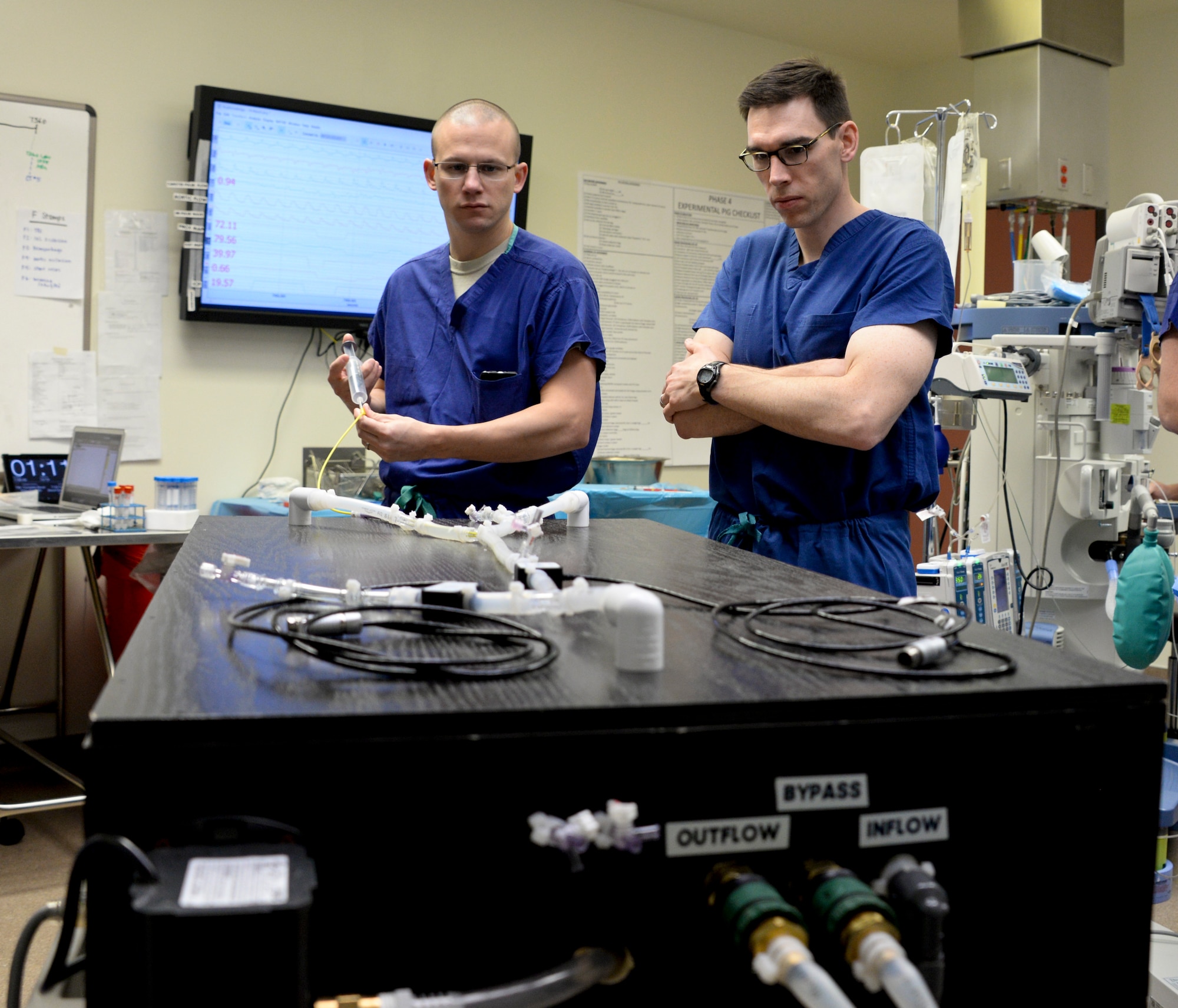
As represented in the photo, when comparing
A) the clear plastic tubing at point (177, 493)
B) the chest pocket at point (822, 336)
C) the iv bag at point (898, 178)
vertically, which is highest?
the iv bag at point (898, 178)

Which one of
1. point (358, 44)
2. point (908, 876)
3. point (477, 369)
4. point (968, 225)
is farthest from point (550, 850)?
point (358, 44)

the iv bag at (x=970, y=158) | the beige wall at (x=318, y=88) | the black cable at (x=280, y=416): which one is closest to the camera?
the iv bag at (x=970, y=158)

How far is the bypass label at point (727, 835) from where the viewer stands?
1.95 ft

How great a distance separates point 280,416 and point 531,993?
3212 millimetres

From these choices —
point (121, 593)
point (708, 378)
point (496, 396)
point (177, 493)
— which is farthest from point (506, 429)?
point (121, 593)

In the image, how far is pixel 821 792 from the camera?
0.61 m

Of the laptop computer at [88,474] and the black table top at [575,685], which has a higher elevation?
the laptop computer at [88,474]

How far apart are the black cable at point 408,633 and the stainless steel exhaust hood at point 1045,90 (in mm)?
3699

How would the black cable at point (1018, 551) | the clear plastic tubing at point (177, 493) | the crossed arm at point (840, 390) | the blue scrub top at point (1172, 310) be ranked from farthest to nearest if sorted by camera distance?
the clear plastic tubing at point (177, 493)
the black cable at point (1018, 551)
the blue scrub top at point (1172, 310)
the crossed arm at point (840, 390)

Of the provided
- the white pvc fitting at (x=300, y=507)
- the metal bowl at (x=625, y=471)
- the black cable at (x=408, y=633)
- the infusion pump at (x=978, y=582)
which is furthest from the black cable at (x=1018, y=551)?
the black cable at (x=408, y=633)

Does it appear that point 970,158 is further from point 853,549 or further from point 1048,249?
point 853,549

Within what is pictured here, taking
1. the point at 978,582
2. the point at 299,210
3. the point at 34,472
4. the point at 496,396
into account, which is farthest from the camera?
the point at 299,210

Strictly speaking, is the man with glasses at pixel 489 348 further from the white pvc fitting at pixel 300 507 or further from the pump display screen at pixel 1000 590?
the pump display screen at pixel 1000 590

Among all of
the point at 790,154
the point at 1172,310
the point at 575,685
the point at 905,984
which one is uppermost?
the point at 790,154
